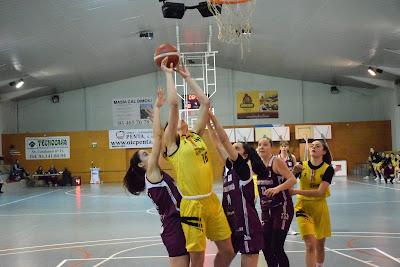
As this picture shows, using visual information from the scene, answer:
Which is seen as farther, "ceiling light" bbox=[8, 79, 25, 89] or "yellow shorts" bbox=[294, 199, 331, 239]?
"ceiling light" bbox=[8, 79, 25, 89]

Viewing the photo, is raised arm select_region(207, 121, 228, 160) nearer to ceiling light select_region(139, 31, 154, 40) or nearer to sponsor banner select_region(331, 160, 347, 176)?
ceiling light select_region(139, 31, 154, 40)

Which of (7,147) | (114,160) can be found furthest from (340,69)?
(7,147)

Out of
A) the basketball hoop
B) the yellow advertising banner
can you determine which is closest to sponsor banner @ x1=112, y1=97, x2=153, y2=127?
the yellow advertising banner

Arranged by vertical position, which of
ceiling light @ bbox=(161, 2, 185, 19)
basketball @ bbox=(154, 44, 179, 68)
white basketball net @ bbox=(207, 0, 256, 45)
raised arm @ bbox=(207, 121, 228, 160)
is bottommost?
raised arm @ bbox=(207, 121, 228, 160)

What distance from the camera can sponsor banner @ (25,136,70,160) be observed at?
A: 3031cm

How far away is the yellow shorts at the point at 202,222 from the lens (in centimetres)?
403

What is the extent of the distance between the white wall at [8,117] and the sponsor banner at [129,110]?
6155 mm

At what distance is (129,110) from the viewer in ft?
100

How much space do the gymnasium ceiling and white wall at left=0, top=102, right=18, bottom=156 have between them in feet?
4.86

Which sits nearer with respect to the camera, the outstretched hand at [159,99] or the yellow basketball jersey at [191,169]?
the yellow basketball jersey at [191,169]

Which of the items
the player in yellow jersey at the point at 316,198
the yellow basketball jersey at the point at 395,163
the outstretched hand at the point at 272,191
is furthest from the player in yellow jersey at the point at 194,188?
the yellow basketball jersey at the point at 395,163

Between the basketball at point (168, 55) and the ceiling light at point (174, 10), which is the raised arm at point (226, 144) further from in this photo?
the ceiling light at point (174, 10)

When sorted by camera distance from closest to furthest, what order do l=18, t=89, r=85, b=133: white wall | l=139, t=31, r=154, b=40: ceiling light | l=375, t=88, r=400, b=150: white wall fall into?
l=139, t=31, r=154, b=40: ceiling light < l=375, t=88, r=400, b=150: white wall < l=18, t=89, r=85, b=133: white wall

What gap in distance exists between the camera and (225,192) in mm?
4672
